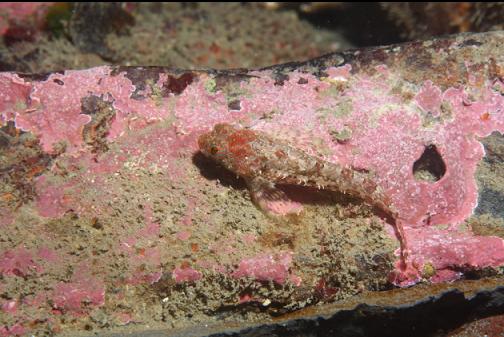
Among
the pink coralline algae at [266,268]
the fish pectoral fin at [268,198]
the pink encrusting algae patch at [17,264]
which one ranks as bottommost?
the pink coralline algae at [266,268]

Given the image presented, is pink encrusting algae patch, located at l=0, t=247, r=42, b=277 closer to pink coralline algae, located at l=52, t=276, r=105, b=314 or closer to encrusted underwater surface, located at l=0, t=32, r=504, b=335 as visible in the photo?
encrusted underwater surface, located at l=0, t=32, r=504, b=335

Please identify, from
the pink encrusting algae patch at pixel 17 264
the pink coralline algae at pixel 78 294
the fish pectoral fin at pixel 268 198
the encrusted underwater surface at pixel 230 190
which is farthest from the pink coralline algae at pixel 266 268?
the pink encrusting algae patch at pixel 17 264

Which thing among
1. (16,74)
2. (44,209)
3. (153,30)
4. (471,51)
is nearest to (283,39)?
(153,30)

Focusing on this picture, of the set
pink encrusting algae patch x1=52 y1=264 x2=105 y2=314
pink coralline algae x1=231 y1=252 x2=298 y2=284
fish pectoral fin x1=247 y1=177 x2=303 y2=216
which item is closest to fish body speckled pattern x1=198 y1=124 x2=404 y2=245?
fish pectoral fin x1=247 y1=177 x2=303 y2=216

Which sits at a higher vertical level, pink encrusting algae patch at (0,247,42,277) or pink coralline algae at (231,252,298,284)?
pink encrusting algae patch at (0,247,42,277)

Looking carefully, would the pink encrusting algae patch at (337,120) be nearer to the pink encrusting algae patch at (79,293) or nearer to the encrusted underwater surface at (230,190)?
the encrusted underwater surface at (230,190)

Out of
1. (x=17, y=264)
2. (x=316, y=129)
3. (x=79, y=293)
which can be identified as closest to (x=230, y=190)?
(x=316, y=129)

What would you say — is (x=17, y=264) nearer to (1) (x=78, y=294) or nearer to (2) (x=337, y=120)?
(1) (x=78, y=294)

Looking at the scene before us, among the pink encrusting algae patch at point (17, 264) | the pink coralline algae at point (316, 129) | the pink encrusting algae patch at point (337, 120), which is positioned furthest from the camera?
the pink encrusting algae patch at point (337, 120)

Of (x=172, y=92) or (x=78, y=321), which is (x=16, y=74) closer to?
(x=172, y=92)
